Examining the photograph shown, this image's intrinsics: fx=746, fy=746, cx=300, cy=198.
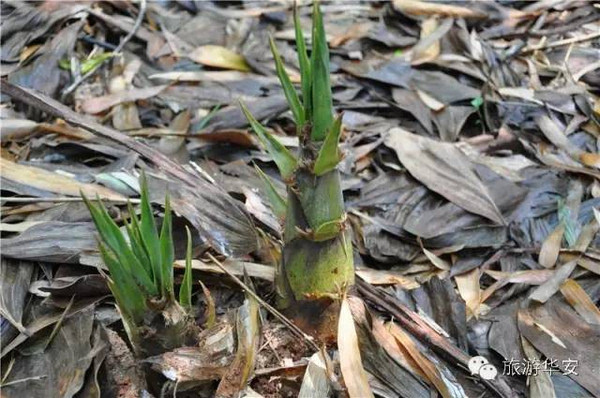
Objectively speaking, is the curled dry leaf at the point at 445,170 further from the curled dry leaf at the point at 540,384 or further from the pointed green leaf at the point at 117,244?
the pointed green leaf at the point at 117,244

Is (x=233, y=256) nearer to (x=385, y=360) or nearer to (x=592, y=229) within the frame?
(x=385, y=360)

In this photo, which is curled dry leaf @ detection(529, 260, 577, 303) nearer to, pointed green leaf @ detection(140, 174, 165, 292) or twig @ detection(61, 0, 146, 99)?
pointed green leaf @ detection(140, 174, 165, 292)

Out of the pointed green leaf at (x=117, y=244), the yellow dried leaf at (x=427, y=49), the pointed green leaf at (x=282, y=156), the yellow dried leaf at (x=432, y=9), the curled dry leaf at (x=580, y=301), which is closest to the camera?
the pointed green leaf at (x=117, y=244)

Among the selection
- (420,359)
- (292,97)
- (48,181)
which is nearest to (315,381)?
(420,359)

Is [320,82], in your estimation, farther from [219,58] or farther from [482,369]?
[219,58]

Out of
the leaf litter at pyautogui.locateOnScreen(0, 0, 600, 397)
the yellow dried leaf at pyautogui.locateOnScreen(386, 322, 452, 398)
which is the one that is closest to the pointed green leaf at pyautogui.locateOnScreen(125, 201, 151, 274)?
the leaf litter at pyautogui.locateOnScreen(0, 0, 600, 397)

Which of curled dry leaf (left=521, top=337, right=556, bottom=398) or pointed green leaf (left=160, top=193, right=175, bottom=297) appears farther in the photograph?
curled dry leaf (left=521, top=337, right=556, bottom=398)

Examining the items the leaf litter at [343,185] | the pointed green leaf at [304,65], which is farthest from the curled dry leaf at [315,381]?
the pointed green leaf at [304,65]
